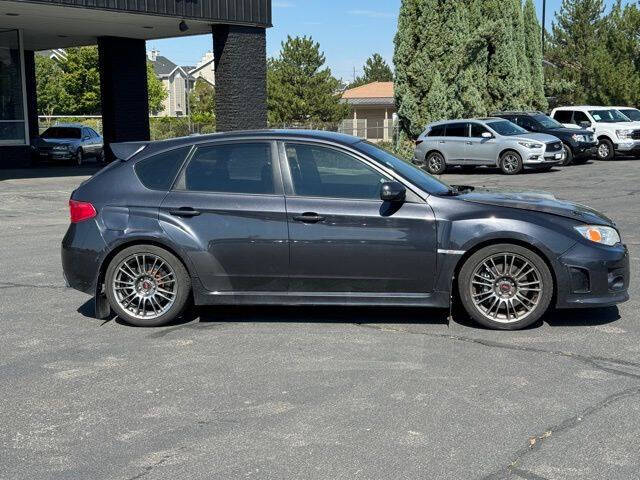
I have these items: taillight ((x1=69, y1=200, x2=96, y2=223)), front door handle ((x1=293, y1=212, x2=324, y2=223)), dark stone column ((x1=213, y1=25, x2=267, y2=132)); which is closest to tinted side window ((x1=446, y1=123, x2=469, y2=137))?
dark stone column ((x1=213, y1=25, x2=267, y2=132))

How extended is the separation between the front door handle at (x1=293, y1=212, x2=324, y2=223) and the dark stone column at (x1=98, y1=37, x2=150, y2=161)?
22.7 m

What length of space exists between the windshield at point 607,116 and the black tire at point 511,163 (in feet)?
21.0

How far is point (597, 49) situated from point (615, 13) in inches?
87.0

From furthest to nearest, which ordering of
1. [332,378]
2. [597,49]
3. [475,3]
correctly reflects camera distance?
[597,49] < [475,3] < [332,378]

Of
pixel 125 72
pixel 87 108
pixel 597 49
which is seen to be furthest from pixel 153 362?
pixel 87 108

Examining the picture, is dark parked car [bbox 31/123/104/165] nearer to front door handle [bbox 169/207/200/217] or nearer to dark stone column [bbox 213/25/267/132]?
dark stone column [bbox 213/25/267/132]

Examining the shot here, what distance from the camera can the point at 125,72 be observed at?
28.9 metres

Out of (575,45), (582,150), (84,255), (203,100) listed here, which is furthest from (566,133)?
(203,100)

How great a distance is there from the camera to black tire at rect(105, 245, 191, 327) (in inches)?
273

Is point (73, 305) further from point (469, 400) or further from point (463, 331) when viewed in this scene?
point (469, 400)

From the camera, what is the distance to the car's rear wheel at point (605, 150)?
29.1 meters

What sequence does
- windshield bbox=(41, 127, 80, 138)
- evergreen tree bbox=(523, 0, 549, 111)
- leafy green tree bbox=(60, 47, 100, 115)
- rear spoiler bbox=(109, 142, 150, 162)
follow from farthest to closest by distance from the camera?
leafy green tree bbox=(60, 47, 100, 115)
evergreen tree bbox=(523, 0, 549, 111)
windshield bbox=(41, 127, 80, 138)
rear spoiler bbox=(109, 142, 150, 162)

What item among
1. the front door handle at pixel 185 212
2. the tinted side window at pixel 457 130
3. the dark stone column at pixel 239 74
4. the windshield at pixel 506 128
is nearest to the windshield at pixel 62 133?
the dark stone column at pixel 239 74

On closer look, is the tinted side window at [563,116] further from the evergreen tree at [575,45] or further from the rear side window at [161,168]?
the rear side window at [161,168]
